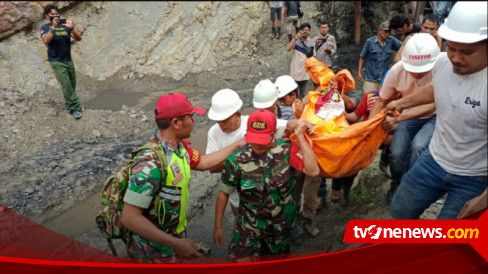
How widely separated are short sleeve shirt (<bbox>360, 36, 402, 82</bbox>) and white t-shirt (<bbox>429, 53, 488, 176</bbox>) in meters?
1.23

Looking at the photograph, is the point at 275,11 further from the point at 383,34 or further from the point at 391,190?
the point at 391,190

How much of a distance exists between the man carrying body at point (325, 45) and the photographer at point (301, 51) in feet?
0.19

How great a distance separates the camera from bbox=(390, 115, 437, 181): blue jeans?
2438 mm

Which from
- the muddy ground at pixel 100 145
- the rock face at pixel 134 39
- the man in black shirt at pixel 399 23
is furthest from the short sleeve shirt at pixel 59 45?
the man in black shirt at pixel 399 23

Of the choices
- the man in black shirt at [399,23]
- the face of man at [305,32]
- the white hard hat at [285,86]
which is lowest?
the white hard hat at [285,86]

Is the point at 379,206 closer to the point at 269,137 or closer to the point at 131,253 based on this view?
the point at 269,137

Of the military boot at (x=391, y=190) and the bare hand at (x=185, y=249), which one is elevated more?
the bare hand at (x=185, y=249)

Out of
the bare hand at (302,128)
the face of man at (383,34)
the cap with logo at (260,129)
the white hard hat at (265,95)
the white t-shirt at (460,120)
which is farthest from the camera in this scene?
the face of man at (383,34)

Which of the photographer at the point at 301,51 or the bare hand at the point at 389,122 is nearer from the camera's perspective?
the bare hand at the point at 389,122

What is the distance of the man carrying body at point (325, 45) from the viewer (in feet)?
9.47

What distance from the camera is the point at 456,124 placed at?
170 centimetres

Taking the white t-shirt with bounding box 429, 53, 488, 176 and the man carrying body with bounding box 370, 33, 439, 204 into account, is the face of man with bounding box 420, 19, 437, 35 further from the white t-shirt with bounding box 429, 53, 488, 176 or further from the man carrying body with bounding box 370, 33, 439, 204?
the white t-shirt with bounding box 429, 53, 488, 176

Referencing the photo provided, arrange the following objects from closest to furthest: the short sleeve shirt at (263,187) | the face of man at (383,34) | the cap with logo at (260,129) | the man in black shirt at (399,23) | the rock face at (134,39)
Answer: the cap with logo at (260,129)
the short sleeve shirt at (263,187)
the rock face at (134,39)
the face of man at (383,34)
the man in black shirt at (399,23)

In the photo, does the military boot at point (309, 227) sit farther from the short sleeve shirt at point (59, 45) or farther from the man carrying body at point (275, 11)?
the short sleeve shirt at point (59, 45)
